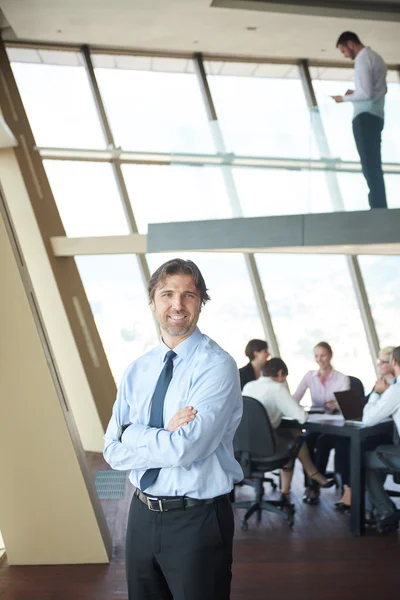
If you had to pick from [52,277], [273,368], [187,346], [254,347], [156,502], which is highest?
[187,346]

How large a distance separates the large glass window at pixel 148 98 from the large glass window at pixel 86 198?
542 millimetres

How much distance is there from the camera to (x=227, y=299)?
981cm

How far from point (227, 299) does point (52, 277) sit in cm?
261

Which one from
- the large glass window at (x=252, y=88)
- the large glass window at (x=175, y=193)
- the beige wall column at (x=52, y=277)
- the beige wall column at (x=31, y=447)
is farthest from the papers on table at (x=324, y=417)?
the large glass window at (x=252, y=88)

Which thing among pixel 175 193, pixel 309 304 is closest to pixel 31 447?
pixel 175 193

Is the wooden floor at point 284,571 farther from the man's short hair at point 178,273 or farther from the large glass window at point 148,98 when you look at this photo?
the large glass window at point 148,98

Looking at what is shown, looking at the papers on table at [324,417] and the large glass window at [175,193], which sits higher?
the large glass window at [175,193]

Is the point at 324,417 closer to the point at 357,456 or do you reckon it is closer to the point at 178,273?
the point at 357,456

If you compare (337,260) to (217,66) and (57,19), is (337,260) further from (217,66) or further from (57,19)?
(57,19)

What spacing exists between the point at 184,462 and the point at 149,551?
0.31 m

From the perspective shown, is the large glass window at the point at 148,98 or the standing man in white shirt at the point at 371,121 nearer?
the standing man in white shirt at the point at 371,121

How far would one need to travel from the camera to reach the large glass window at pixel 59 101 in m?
8.95

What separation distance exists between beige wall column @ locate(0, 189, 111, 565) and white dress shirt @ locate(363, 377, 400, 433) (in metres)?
1.98

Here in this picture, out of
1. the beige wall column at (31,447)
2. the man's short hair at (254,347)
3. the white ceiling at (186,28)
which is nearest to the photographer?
the beige wall column at (31,447)
